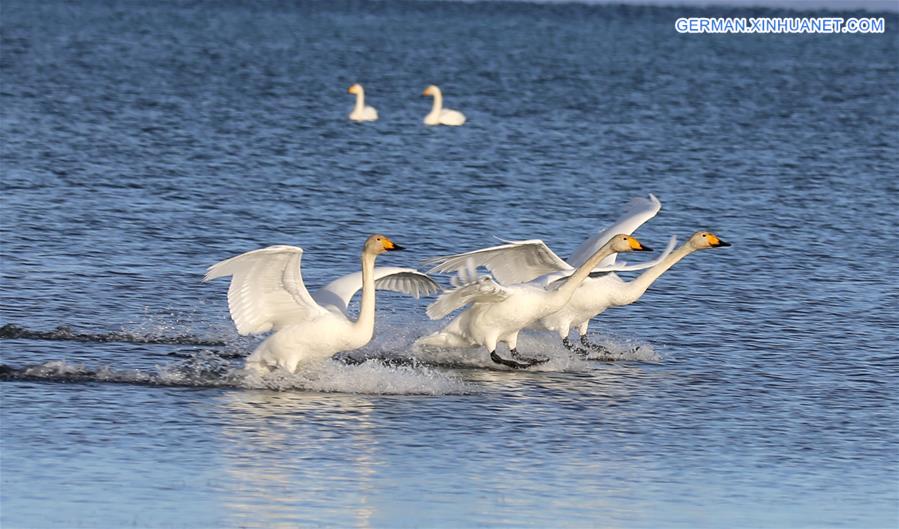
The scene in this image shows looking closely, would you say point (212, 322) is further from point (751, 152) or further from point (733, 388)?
point (751, 152)

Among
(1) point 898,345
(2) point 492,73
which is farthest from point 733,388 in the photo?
(2) point 492,73

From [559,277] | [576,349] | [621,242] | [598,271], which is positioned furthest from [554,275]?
[576,349]

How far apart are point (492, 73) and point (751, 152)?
61.2ft

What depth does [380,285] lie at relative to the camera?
512 inches

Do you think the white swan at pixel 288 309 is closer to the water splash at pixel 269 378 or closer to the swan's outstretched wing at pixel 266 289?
the swan's outstretched wing at pixel 266 289

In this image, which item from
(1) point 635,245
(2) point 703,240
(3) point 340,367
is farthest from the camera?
(2) point 703,240

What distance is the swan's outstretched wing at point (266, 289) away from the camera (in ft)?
37.7

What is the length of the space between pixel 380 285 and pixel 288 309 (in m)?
1.31

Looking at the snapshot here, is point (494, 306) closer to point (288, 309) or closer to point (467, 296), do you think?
point (467, 296)

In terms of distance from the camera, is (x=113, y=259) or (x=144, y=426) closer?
(x=144, y=426)

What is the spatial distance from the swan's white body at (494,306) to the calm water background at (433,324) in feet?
0.96

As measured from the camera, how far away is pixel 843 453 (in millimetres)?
10469

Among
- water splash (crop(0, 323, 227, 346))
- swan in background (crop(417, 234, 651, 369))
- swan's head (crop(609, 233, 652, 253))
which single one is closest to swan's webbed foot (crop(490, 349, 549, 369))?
swan in background (crop(417, 234, 651, 369))

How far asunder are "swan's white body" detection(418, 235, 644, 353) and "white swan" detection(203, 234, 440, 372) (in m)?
0.65
